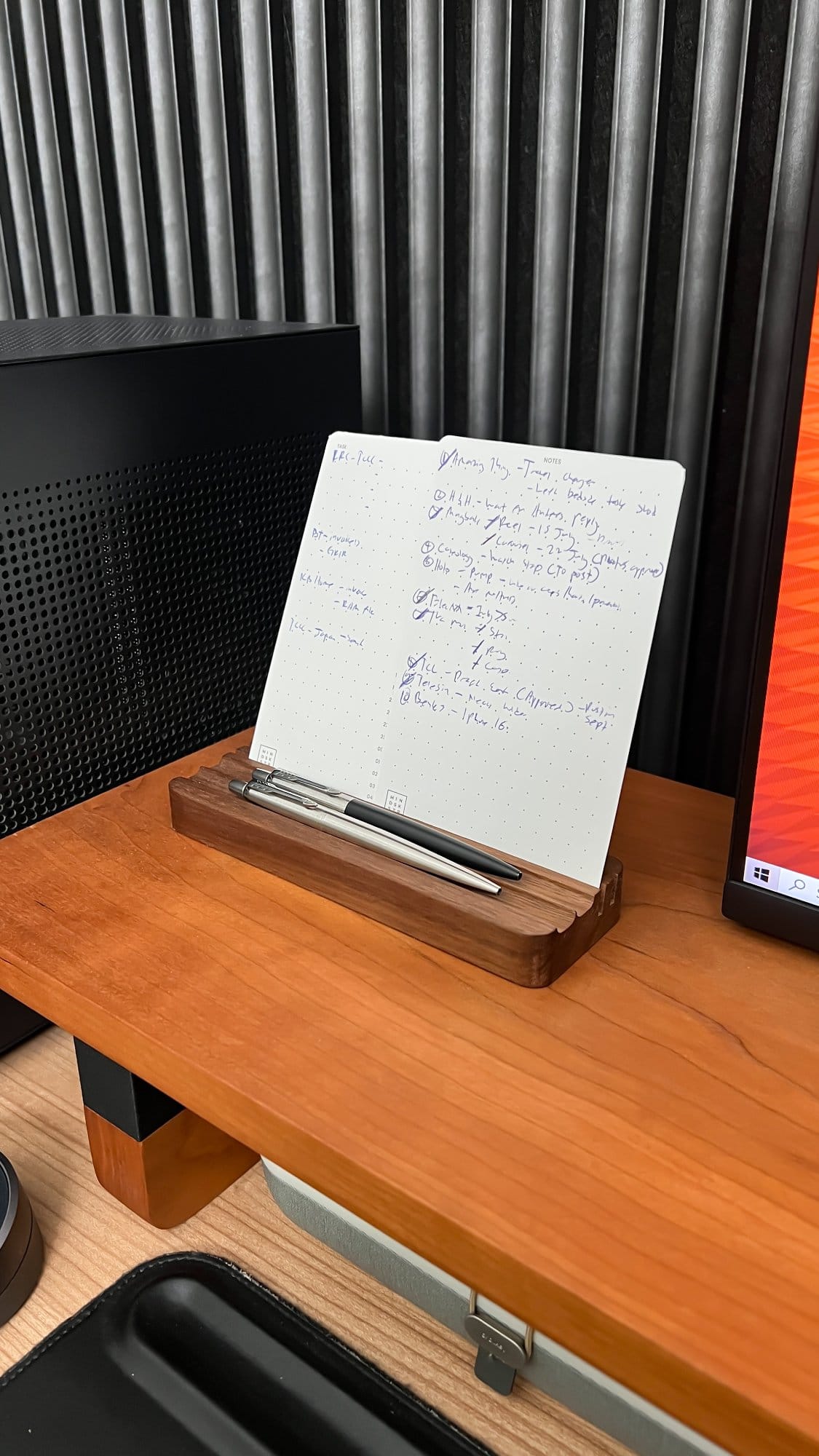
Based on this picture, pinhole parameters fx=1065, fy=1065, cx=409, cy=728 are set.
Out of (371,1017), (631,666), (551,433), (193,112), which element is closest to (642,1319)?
(371,1017)

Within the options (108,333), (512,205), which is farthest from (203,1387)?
(512,205)

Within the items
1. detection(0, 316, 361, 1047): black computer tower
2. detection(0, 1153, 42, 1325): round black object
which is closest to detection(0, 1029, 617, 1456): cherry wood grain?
detection(0, 1153, 42, 1325): round black object

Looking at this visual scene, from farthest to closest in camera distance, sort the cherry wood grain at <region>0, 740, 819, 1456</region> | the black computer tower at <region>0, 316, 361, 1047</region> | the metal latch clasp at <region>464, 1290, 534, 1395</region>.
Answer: the black computer tower at <region>0, 316, 361, 1047</region>, the metal latch clasp at <region>464, 1290, 534, 1395</region>, the cherry wood grain at <region>0, 740, 819, 1456</region>

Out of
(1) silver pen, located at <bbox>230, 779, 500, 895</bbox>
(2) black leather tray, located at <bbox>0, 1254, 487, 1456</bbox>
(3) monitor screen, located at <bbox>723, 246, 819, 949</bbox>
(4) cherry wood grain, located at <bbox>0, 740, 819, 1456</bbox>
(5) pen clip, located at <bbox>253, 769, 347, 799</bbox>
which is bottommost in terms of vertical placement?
(2) black leather tray, located at <bbox>0, 1254, 487, 1456</bbox>

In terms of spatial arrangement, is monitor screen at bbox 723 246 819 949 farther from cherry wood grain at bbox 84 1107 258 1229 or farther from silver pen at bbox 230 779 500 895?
cherry wood grain at bbox 84 1107 258 1229

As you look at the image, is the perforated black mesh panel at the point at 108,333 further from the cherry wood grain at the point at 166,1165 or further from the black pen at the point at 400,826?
the cherry wood grain at the point at 166,1165

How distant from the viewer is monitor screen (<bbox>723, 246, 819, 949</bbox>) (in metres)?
0.53

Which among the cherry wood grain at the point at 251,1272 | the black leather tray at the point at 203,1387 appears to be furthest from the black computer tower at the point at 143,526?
the black leather tray at the point at 203,1387

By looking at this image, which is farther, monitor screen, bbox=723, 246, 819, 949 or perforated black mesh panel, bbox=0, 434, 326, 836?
perforated black mesh panel, bbox=0, 434, 326, 836

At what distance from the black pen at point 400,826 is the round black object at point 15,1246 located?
1.10 ft

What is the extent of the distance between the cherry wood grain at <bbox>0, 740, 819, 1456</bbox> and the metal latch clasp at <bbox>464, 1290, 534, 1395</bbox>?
0.21 metres

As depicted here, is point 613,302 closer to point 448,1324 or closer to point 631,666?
point 631,666

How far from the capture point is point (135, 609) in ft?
2.64

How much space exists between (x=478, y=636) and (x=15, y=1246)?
51 cm
